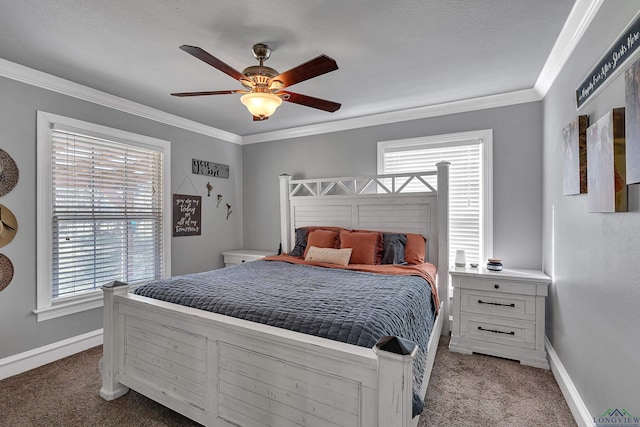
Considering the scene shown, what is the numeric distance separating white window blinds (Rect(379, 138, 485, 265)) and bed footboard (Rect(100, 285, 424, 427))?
8.17ft

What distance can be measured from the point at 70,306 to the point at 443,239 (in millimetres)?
3629

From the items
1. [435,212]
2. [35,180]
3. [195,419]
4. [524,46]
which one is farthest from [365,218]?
Result: [35,180]

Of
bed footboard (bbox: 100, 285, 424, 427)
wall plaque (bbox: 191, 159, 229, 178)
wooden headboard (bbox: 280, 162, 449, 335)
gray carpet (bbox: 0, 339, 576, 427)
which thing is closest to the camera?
bed footboard (bbox: 100, 285, 424, 427)

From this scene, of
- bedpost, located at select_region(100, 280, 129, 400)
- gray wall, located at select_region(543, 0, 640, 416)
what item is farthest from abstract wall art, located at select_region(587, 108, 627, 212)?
bedpost, located at select_region(100, 280, 129, 400)

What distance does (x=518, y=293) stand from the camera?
267 cm

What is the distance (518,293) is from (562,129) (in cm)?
136

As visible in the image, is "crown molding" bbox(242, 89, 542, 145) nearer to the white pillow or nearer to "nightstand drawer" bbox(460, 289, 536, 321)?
the white pillow

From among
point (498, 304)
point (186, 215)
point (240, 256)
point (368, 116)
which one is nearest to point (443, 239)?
point (498, 304)

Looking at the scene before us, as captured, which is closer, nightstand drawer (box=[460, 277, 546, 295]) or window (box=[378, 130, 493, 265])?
nightstand drawer (box=[460, 277, 546, 295])

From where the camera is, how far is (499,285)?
8.98ft

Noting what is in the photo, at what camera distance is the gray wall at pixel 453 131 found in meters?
3.07

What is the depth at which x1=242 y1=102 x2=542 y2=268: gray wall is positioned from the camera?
121 inches

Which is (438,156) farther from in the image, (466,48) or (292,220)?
(292,220)

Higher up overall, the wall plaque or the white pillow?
the wall plaque
